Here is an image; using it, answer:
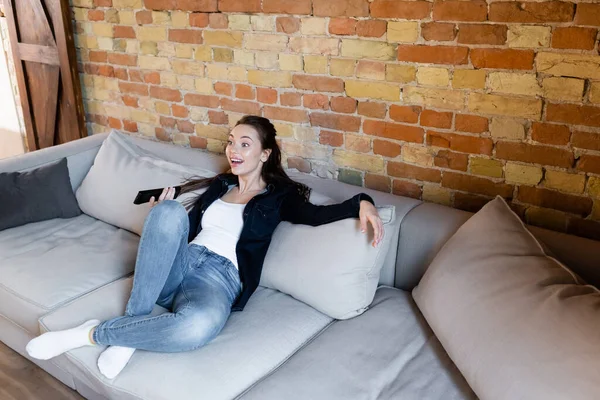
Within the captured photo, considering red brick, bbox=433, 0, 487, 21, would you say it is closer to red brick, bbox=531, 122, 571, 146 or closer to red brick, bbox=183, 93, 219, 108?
red brick, bbox=531, 122, 571, 146

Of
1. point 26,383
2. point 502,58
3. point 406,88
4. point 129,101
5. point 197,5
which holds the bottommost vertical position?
point 26,383

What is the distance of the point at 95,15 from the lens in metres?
3.40

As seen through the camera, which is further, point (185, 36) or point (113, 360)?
point (185, 36)

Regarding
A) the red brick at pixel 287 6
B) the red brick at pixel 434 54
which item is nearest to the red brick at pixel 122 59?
the red brick at pixel 287 6

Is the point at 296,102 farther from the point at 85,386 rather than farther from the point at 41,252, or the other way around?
the point at 85,386

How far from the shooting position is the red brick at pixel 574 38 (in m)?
1.76

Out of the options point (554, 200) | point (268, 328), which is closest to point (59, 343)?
point (268, 328)

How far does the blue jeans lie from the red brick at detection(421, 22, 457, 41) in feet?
3.73

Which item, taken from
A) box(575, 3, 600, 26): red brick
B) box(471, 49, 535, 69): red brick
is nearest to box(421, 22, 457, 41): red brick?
box(471, 49, 535, 69): red brick

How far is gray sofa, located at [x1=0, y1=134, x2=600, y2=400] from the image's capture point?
161cm

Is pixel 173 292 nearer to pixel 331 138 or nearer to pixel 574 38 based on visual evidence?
pixel 331 138

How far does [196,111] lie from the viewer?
3.08 meters

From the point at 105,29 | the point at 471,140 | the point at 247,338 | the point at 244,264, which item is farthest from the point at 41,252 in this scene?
the point at 471,140

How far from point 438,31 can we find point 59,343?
5.69ft
